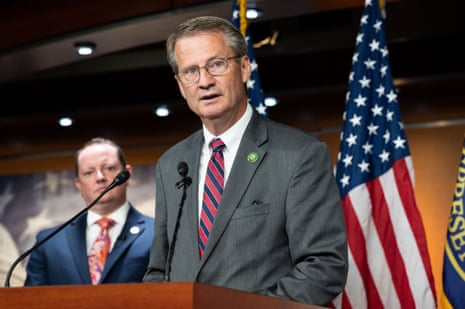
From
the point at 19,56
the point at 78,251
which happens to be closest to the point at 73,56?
the point at 19,56

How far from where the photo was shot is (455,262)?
A: 145 inches

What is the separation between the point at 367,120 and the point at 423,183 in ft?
6.97

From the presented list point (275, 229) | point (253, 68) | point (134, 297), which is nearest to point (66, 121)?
point (253, 68)

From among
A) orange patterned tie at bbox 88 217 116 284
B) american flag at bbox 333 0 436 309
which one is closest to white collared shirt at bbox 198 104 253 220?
american flag at bbox 333 0 436 309

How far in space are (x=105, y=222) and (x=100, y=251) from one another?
174 mm

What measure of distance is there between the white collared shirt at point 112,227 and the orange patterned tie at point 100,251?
0.08ft

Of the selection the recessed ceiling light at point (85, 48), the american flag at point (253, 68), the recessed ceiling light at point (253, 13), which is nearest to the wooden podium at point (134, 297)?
the american flag at point (253, 68)

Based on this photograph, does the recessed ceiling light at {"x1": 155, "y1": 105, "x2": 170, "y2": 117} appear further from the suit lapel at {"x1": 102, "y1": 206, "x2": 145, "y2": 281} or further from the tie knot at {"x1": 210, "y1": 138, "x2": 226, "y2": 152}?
the tie knot at {"x1": 210, "y1": 138, "x2": 226, "y2": 152}

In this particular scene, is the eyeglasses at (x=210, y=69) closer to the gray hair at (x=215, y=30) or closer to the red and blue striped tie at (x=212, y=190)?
the gray hair at (x=215, y=30)

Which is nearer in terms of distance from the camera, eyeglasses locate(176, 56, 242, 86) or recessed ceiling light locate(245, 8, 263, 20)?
eyeglasses locate(176, 56, 242, 86)

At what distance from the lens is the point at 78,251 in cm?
453

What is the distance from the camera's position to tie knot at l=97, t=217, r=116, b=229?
4.63 metres

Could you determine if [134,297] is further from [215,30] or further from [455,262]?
[455,262]

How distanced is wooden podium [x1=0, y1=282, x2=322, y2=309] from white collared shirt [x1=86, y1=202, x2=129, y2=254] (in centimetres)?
263
